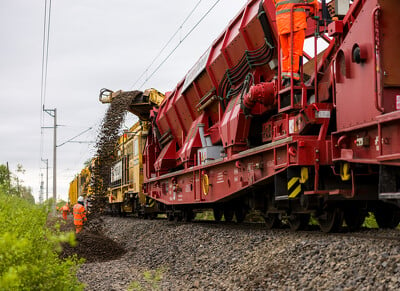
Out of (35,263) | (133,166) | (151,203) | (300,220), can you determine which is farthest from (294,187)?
(133,166)

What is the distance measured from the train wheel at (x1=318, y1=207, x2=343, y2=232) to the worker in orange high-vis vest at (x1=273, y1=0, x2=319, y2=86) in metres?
2.15

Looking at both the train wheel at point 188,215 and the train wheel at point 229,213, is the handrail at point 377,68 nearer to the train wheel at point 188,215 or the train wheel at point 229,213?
the train wheel at point 229,213

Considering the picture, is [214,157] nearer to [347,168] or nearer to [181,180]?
[181,180]

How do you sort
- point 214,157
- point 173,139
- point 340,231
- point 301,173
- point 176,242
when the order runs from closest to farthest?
point 301,173, point 340,231, point 176,242, point 214,157, point 173,139

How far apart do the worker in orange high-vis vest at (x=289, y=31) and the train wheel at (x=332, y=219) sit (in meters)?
2.15

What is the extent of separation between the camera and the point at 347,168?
6695 millimetres

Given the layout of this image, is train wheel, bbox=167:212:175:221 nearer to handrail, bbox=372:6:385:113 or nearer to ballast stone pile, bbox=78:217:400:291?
ballast stone pile, bbox=78:217:400:291

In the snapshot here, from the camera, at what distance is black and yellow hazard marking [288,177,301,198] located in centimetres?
769

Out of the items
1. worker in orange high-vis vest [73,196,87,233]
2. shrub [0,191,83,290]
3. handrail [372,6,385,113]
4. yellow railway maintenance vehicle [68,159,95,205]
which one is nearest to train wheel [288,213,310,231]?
handrail [372,6,385,113]

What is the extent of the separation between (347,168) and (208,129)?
568 centimetres

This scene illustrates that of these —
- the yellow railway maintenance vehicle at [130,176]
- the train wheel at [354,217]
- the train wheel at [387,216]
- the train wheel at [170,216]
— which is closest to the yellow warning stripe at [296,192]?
the train wheel at [354,217]

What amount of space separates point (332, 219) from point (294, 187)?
0.83 meters

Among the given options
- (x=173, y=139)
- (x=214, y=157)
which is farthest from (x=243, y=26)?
(x=173, y=139)

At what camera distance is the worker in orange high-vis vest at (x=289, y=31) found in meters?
7.48
